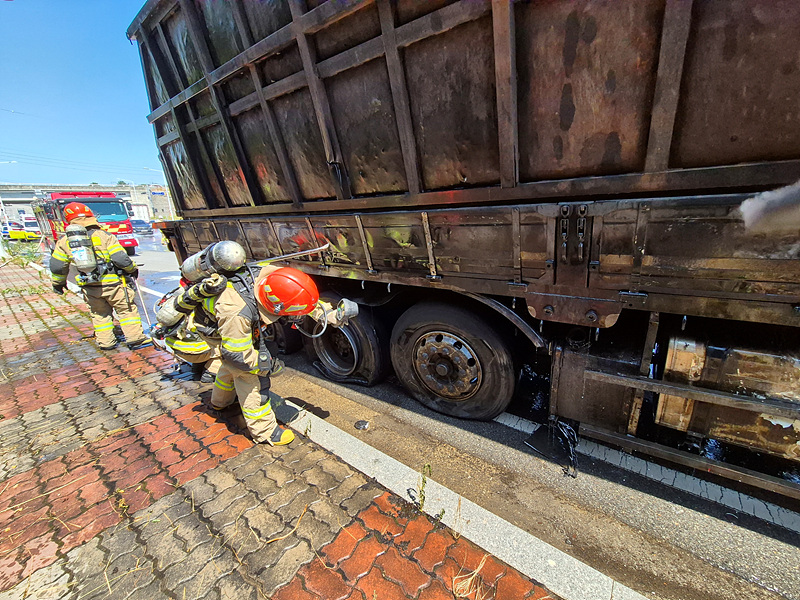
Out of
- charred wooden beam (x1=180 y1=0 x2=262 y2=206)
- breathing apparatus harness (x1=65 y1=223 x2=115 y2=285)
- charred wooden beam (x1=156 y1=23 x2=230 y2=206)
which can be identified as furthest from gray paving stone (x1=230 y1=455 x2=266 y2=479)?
breathing apparatus harness (x1=65 y1=223 x2=115 y2=285)

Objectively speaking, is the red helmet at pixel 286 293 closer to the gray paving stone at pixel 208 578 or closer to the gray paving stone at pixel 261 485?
the gray paving stone at pixel 261 485

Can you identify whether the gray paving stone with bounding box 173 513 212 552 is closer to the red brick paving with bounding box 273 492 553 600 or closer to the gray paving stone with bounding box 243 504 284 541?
the gray paving stone with bounding box 243 504 284 541

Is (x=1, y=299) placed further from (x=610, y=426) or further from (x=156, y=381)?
(x=610, y=426)

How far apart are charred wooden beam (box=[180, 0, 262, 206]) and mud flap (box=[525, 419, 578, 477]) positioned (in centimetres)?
377

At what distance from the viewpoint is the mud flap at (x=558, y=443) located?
240 cm

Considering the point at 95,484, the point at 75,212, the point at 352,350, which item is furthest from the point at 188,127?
the point at 95,484

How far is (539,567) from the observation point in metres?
1.68

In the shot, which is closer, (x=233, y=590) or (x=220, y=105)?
(x=233, y=590)

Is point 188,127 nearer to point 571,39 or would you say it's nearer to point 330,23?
point 330,23

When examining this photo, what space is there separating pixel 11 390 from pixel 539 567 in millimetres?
5808

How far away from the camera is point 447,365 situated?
9.38ft

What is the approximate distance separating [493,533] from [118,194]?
60147 millimetres

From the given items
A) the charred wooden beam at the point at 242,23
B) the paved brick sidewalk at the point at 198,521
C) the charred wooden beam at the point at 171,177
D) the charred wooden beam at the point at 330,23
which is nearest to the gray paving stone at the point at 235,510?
the paved brick sidewalk at the point at 198,521

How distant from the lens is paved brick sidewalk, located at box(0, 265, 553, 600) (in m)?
1.69
